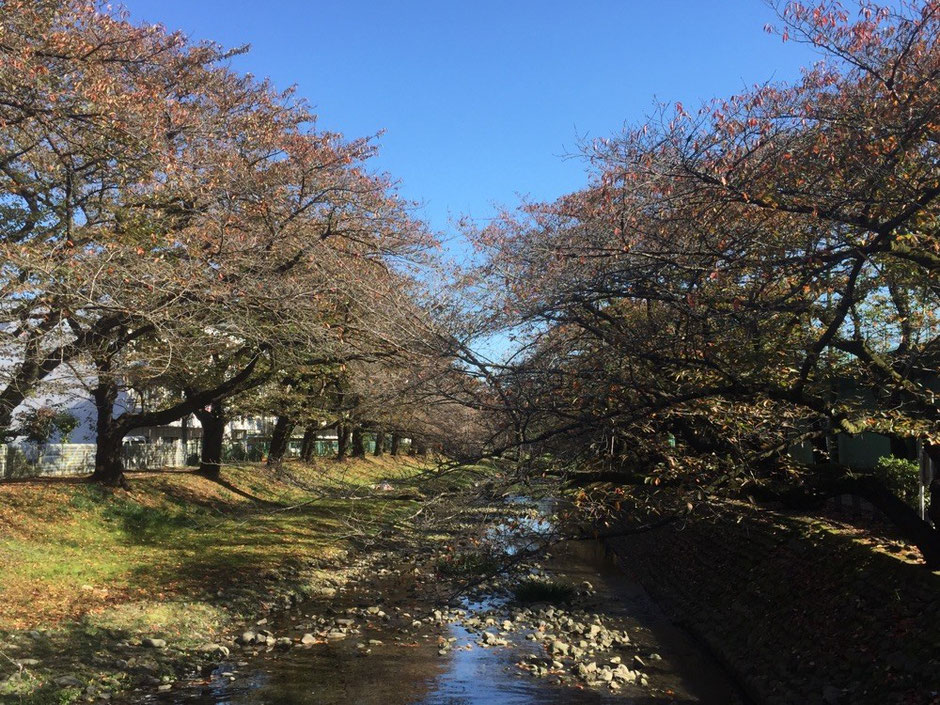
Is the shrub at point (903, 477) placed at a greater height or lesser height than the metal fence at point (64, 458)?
greater

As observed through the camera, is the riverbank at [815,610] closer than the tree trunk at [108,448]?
Yes

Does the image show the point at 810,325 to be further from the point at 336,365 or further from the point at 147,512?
the point at 147,512

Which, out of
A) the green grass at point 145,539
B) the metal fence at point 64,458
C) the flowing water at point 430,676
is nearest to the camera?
the flowing water at point 430,676

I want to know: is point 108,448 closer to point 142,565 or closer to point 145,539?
point 145,539

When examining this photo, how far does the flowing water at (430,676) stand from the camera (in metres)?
10.5

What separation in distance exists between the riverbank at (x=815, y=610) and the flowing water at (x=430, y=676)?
65 cm

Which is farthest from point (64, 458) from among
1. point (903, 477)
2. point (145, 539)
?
point (903, 477)

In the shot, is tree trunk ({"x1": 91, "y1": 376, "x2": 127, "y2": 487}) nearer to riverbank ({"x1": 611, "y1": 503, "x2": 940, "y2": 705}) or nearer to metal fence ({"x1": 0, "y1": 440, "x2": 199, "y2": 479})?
metal fence ({"x1": 0, "y1": 440, "x2": 199, "y2": 479})

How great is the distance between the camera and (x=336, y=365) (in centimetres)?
1791

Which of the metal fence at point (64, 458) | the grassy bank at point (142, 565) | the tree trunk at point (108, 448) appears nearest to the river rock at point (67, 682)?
the grassy bank at point (142, 565)

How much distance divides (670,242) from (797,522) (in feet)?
22.9

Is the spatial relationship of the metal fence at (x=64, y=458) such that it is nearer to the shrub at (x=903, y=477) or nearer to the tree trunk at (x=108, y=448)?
the tree trunk at (x=108, y=448)

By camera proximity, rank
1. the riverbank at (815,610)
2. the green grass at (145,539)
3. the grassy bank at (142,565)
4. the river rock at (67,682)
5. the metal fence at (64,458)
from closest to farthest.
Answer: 1. the riverbank at (815,610)
2. the river rock at (67,682)
3. the grassy bank at (142,565)
4. the green grass at (145,539)
5. the metal fence at (64,458)

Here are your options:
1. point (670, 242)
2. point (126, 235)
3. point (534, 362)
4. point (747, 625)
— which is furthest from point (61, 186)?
point (747, 625)
